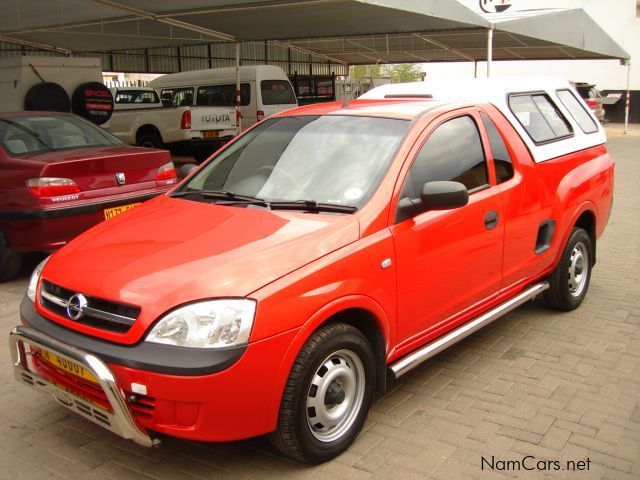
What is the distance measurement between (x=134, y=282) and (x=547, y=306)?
363 cm

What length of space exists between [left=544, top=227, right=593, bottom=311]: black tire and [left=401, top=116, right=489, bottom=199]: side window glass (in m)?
1.32

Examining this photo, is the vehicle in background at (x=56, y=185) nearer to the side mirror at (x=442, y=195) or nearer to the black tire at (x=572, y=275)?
the side mirror at (x=442, y=195)

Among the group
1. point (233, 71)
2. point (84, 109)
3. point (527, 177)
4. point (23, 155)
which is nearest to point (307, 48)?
point (233, 71)

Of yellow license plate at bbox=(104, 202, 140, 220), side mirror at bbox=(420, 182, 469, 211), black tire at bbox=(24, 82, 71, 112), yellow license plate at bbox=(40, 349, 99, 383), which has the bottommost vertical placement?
yellow license plate at bbox=(40, 349, 99, 383)

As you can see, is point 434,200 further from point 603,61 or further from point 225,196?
point 603,61

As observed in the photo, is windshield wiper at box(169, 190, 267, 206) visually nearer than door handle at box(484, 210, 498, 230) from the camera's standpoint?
Yes

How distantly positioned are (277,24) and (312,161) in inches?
373

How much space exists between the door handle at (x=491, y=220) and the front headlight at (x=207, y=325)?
1.83m

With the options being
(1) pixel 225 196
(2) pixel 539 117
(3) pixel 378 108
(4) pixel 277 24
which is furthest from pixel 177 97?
(1) pixel 225 196

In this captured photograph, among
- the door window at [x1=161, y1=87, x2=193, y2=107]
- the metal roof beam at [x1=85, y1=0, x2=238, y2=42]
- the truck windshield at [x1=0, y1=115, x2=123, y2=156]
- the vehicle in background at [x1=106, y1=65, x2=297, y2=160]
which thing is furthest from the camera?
the door window at [x1=161, y1=87, x2=193, y2=107]

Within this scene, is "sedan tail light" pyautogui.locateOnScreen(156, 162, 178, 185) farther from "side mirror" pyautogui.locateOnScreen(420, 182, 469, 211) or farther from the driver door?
"side mirror" pyautogui.locateOnScreen(420, 182, 469, 211)

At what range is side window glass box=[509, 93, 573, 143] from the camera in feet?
14.9
